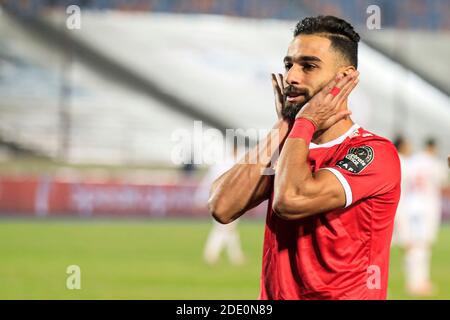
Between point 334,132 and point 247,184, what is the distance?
1.50 feet

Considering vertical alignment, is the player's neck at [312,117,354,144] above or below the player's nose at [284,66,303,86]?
below

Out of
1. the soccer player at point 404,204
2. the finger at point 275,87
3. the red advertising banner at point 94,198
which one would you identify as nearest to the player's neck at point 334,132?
the finger at point 275,87

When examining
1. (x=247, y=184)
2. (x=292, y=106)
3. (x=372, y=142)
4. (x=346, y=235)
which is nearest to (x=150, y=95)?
(x=247, y=184)

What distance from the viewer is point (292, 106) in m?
3.73

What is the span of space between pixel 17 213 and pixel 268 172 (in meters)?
20.6

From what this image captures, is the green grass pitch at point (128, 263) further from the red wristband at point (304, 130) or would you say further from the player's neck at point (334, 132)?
the red wristband at point (304, 130)

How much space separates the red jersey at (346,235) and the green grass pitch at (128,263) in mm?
7650

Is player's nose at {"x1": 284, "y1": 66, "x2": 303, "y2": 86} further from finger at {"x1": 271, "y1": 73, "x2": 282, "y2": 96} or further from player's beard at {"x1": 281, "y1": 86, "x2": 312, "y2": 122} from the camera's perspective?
finger at {"x1": 271, "y1": 73, "x2": 282, "y2": 96}

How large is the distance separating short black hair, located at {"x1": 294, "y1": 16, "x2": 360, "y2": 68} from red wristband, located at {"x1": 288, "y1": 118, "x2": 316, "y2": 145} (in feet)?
1.07

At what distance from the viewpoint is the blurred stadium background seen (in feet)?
A: 78.9

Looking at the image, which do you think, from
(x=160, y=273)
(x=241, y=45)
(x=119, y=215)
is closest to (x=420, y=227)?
(x=160, y=273)

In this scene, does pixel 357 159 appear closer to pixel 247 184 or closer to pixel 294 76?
pixel 294 76

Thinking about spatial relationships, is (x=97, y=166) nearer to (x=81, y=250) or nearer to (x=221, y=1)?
(x=221, y=1)

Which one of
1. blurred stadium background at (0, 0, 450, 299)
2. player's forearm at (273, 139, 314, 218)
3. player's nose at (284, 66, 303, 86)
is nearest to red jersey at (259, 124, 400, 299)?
player's forearm at (273, 139, 314, 218)
